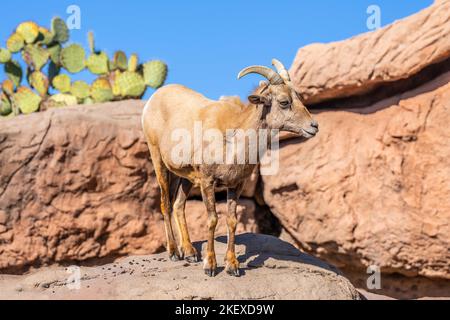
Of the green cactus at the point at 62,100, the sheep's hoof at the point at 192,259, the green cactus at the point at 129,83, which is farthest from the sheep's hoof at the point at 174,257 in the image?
the green cactus at the point at 62,100

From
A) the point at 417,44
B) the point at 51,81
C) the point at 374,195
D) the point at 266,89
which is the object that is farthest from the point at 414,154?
the point at 51,81

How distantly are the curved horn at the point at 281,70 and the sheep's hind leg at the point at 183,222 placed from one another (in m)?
1.78

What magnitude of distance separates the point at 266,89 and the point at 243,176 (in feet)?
3.12

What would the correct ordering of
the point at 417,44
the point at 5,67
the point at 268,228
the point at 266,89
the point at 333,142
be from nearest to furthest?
the point at 266,89 < the point at 417,44 < the point at 333,142 < the point at 268,228 < the point at 5,67

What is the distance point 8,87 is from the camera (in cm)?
1330

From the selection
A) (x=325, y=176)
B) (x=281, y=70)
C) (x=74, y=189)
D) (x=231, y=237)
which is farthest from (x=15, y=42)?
(x=231, y=237)

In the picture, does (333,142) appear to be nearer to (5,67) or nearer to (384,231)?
(384,231)

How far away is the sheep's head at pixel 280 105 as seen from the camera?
245 inches

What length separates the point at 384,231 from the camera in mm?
9758

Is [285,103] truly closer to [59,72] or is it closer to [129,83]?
[129,83]

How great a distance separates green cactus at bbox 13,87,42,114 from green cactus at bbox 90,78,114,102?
3.99ft

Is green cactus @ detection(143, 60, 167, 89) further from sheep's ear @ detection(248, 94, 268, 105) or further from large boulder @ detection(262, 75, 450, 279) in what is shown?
sheep's ear @ detection(248, 94, 268, 105)

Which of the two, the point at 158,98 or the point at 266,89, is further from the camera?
the point at 158,98

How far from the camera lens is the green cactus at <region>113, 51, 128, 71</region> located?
12.9 metres
